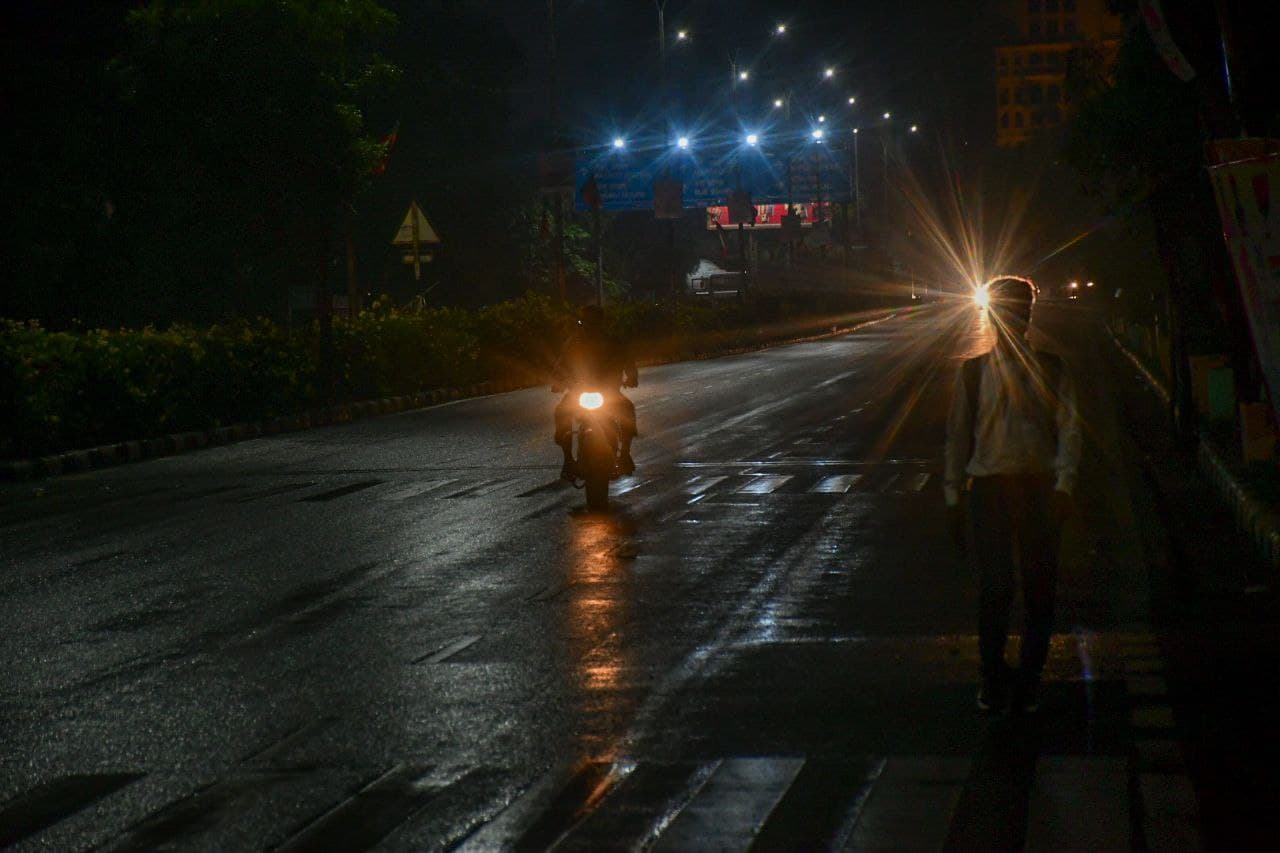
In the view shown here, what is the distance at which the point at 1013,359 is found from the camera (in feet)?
24.7

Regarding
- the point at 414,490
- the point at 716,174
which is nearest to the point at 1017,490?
the point at 414,490

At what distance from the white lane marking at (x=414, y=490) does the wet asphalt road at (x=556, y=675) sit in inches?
3.5

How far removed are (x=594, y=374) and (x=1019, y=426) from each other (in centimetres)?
863

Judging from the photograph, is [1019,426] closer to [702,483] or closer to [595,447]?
[595,447]

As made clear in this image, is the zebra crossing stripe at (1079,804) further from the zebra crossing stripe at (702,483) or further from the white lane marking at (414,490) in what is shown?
the white lane marking at (414,490)

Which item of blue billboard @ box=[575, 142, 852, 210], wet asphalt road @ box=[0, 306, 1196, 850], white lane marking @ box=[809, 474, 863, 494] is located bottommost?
white lane marking @ box=[809, 474, 863, 494]

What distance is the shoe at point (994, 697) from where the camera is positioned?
24.5ft

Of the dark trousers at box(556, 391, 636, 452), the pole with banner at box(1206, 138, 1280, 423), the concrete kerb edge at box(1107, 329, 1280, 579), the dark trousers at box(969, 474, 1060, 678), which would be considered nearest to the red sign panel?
the concrete kerb edge at box(1107, 329, 1280, 579)

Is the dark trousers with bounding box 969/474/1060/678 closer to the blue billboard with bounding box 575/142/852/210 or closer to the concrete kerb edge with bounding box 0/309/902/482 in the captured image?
the concrete kerb edge with bounding box 0/309/902/482

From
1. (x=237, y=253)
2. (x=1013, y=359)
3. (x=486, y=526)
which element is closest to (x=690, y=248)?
(x=237, y=253)

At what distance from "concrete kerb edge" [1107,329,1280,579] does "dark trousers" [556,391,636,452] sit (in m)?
5.19

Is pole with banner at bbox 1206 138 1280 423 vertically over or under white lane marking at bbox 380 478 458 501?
over

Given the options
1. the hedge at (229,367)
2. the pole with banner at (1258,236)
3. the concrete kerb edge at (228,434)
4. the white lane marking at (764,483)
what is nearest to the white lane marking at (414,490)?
the white lane marking at (764,483)

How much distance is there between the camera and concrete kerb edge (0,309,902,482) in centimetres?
2166
